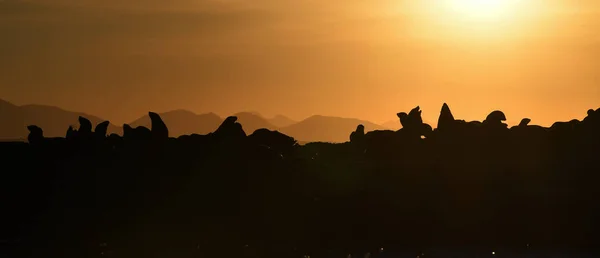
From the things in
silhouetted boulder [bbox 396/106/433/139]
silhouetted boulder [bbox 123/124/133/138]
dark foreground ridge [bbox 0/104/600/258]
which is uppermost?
silhouetted boulder [bbox 396/106/433/139]

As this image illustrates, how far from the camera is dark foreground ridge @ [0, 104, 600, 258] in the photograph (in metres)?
28.9

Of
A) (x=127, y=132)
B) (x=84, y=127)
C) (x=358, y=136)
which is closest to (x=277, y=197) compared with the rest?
(x=127, y=132)

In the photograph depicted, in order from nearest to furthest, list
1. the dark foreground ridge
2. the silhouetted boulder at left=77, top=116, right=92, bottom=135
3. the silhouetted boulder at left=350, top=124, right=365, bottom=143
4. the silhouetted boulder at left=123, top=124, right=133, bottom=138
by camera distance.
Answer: the dark foreground ridge
the silhouetted boulder at left=123, top=124, right=133, bottom=138
the silhouetted boulder at left=77, top=116, right=92, bottom=135
the silhouetted boulder at left=350, top=124, right=365, bottom=143

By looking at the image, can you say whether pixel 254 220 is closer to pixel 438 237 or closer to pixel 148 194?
pixel 148 194

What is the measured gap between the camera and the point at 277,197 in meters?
30.7

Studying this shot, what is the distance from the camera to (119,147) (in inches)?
1334

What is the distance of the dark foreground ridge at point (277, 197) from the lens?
1138 inches

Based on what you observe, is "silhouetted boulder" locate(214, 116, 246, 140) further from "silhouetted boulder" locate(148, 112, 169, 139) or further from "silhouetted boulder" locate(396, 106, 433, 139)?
"silhouetted boulder" locate(396, 106, 433, 139)

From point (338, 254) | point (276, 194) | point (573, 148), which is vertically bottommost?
point (338, 254)

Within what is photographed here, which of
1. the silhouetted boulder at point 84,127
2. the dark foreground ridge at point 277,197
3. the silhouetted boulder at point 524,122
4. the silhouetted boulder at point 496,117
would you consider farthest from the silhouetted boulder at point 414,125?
the silhouetted boulder at point 84,127

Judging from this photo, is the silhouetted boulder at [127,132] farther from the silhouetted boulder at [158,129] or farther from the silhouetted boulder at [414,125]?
the silhouetted boulder at [414,125]

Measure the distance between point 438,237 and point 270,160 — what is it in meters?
5.86

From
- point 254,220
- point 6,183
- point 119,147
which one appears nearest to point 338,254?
point 254,220

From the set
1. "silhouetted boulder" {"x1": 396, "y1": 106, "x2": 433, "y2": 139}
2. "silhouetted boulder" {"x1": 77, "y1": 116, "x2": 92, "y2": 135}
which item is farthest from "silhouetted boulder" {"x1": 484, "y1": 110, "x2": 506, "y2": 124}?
"silhouetted boulder" {"x1": 77, "y1": 116, "x2": 92, "y2": 135}
